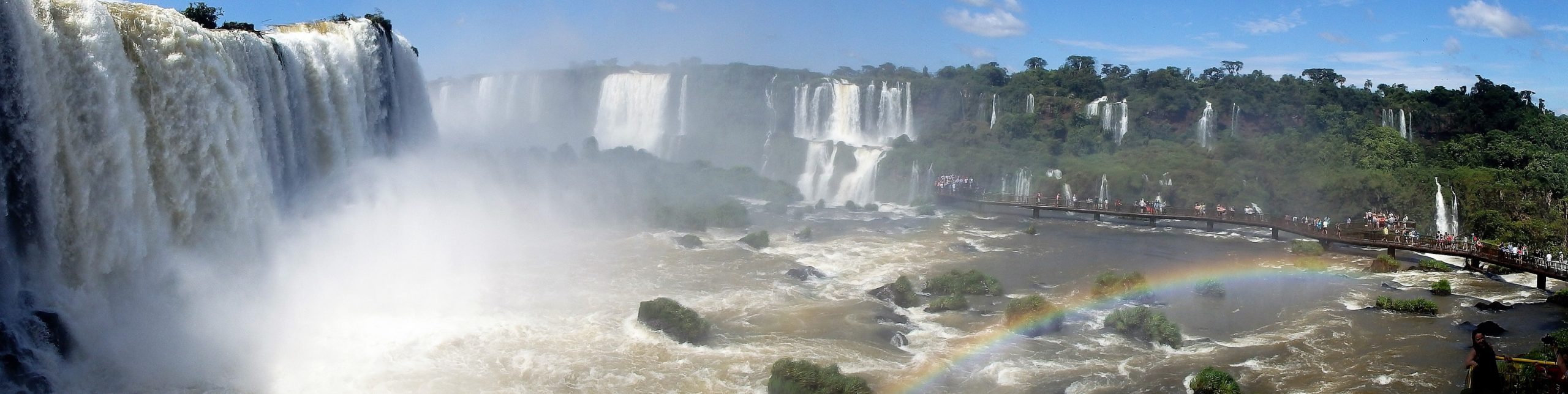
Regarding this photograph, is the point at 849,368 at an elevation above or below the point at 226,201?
below

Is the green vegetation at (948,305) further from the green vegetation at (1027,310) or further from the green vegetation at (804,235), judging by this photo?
the green vegetation at (804,235)

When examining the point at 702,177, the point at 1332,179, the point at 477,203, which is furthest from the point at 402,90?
the point at 1332,179

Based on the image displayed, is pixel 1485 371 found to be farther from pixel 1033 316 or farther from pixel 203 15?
pixel 203 15

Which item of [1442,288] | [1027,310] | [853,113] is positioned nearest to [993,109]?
[853,113]

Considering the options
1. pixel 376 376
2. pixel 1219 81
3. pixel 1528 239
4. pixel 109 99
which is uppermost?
pixel 1219 81

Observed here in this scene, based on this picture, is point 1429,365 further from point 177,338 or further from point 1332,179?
point 1332,179

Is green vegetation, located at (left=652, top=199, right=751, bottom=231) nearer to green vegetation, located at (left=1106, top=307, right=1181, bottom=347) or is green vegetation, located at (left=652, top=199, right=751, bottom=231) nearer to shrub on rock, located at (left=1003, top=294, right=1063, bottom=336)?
shrub on rock, located at (left=1003, top=294, right=1063, bottom=336)
